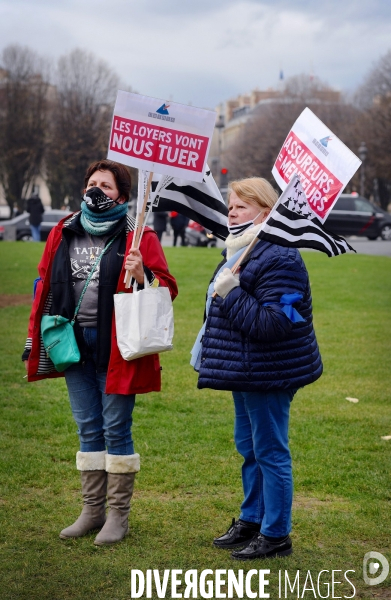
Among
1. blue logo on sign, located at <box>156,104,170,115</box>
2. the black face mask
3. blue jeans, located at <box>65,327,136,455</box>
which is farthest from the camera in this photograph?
blue jeans, located at <box>65,327,136,455</box>

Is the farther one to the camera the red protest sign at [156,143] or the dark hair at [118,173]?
the dark hair at [118,173]

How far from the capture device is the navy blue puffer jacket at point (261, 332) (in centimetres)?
411

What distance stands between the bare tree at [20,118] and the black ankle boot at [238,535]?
64.0m

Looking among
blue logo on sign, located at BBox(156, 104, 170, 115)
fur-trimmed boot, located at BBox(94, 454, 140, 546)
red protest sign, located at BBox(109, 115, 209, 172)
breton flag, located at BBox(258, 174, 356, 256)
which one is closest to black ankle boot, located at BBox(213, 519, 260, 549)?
fur-trimmed boot, located at BBox(94, 454, 140, 546)

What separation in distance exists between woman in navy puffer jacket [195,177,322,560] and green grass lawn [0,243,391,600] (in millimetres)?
391

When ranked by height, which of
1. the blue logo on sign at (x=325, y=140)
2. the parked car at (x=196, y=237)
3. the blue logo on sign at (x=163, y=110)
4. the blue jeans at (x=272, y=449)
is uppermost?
the parked car at (x=196, y=237)

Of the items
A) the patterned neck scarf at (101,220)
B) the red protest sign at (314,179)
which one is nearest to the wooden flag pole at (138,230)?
the patterned neck scarf at (101,220)

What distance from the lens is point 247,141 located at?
8600 centimetres

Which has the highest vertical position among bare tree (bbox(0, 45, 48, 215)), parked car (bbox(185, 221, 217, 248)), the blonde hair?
bare tree (bbox(0, 45, 48, 215))

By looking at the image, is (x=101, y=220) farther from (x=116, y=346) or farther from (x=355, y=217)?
(x=355, y=217)

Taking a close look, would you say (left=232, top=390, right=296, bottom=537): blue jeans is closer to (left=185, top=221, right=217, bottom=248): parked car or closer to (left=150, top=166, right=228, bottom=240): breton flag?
(left=150, top=166, right=228, bottom=240): breton flag

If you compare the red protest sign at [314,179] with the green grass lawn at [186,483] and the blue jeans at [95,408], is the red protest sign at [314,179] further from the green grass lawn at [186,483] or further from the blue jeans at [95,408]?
the green grass lawn at [186,483]

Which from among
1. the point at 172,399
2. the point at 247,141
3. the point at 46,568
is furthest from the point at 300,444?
the point at 247,141

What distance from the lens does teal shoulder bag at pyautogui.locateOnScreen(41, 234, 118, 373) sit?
4.54 m
